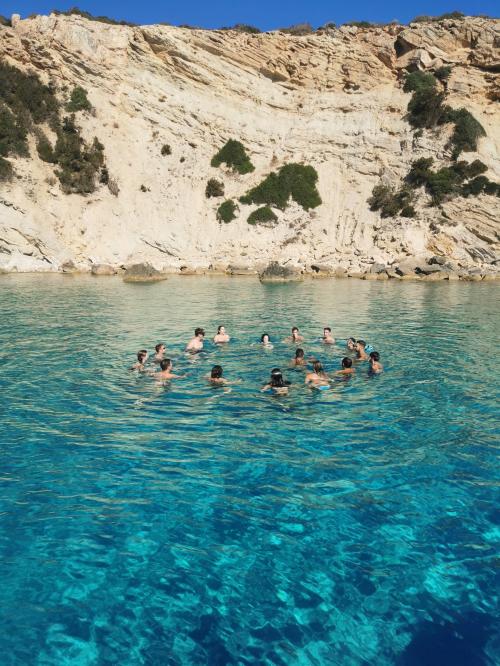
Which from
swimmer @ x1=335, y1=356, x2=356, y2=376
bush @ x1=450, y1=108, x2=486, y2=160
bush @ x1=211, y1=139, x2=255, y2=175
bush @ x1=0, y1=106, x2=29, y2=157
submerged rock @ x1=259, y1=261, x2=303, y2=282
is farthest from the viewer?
bush @ x1=211, y1=139, x2=255, y2=175

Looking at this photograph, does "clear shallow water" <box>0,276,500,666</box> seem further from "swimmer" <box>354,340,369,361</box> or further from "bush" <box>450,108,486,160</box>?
"bush" <box>450,108,486,160</box>

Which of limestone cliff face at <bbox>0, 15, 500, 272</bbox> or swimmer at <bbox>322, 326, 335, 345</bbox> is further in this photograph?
limestone cliff face at <bbox>0, 15, 500, 272</bbox>

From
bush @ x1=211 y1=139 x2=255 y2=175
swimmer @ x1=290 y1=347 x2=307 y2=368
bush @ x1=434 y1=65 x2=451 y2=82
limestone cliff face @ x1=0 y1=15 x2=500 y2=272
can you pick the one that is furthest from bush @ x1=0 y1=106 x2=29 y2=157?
swimmer @ x1=290 y1=347 x2=307 y2=368

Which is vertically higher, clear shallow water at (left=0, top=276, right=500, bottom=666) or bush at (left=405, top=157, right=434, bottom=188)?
bush at (left=405, top=157, right=434, bottom=188)

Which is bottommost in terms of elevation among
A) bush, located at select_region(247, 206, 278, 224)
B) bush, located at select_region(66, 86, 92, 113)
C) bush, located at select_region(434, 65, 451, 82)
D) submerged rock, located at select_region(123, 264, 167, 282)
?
submerged rock, located at select_region(123, 264, 167, 282)

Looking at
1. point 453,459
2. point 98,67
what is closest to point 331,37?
point 98,67

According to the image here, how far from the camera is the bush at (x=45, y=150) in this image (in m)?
47.6

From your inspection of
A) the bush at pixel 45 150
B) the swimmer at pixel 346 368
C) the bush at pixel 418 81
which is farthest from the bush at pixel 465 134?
the swimmer at pixel 346 368

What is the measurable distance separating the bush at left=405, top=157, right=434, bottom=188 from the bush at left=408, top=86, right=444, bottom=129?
4448 mm

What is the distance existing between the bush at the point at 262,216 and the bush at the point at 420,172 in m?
13.6

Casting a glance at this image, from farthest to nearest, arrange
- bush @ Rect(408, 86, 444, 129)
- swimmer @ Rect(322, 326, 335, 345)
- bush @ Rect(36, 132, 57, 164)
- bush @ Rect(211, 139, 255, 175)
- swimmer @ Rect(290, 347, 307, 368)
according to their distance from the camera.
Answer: bush @ Rect(211, 139, 255, 175) < bush @ Rect(408, 86, 444, 129) < bush @ Rect(36, 132, 57, 164) < swimmer @ Rect(322, 326, 335, 345) < swimmer @ Rect(290, 347, 307, 368)

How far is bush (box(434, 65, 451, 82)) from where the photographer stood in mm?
52438

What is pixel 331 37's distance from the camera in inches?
2169

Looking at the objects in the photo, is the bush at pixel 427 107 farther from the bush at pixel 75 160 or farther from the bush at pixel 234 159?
the bush at pixel 75 160
